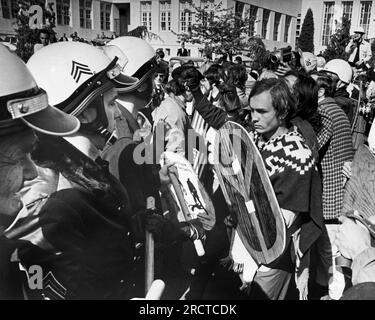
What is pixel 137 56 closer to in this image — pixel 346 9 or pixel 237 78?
pixel 237 78

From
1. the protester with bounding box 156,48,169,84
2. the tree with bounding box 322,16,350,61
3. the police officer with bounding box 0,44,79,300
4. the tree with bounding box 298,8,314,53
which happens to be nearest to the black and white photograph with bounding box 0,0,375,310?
the police officer with bounding box 0,44,79,300

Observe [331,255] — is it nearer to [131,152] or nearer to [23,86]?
[131,152]

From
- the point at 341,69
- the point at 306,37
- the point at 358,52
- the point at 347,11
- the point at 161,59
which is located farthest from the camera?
the point at 306,37

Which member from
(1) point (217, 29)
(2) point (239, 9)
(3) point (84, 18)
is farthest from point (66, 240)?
(2) point (239, 9)

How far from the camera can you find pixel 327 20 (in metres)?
8.69

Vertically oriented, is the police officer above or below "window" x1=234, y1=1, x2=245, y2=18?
below

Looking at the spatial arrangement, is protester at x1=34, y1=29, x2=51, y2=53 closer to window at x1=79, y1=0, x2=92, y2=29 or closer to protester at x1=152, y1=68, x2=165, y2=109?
window at x1=79, y1=0, x2=92, y2=29

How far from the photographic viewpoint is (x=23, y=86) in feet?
4.69

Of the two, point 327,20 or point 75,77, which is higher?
point 327,20

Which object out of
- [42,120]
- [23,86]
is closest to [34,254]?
[42,120]

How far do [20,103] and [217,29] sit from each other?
283 cm

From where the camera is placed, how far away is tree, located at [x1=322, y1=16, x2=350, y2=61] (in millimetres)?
8156

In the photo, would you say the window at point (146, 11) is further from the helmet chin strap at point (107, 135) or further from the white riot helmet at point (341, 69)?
the white riot helmet at point (341, 69)

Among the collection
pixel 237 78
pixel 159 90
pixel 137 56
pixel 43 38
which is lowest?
pixel 159 90
